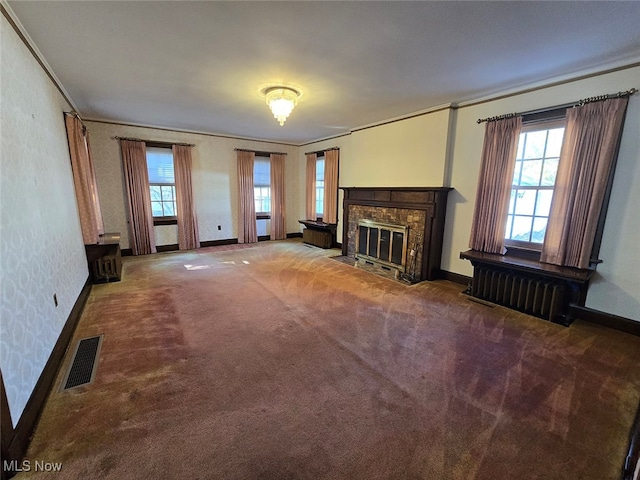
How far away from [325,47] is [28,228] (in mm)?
2730

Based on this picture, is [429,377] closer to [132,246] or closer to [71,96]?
[71,96]

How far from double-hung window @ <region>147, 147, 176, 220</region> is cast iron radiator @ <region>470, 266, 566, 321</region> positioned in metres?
6.05

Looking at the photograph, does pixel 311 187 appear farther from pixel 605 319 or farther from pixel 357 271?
pixel 605 319

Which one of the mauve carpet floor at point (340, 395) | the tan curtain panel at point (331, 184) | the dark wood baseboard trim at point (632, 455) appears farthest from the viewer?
the tan curtain panel at point (331, 184)

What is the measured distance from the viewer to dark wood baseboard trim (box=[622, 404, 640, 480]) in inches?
54.7

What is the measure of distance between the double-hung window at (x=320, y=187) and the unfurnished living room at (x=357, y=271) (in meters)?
2.05

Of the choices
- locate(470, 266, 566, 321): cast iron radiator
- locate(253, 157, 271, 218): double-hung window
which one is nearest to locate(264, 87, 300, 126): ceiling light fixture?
locate(470, 266, 566, 321): cast iron radiator

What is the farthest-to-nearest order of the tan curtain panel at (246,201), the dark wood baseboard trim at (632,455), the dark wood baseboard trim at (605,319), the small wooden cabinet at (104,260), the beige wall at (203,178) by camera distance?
the tan curtain panel at (246,201) → the beige wall at (203,178) → the small wooden cabinet at (104,260) → the dark wood baseboard trim at (605,319) → the dark wood baseboard trim at (632,455)

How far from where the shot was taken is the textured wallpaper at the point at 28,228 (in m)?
1.64

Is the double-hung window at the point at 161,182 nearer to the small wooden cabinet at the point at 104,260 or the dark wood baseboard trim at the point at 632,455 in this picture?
the small wooden cabinet at the point at 104,260

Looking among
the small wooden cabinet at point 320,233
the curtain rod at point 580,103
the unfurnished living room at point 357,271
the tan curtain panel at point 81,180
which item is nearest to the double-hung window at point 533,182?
the unfurnished living room at point 357,271

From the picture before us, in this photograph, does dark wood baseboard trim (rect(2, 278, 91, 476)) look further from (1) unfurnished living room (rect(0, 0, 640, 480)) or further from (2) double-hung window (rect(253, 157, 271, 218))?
(2) double-hung window (rect(253, 157, 271, 218))

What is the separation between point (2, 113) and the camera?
71.0 inches

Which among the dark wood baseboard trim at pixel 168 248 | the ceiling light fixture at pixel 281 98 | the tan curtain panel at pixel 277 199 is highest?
the ceiling light fixture at pixel 281 98
